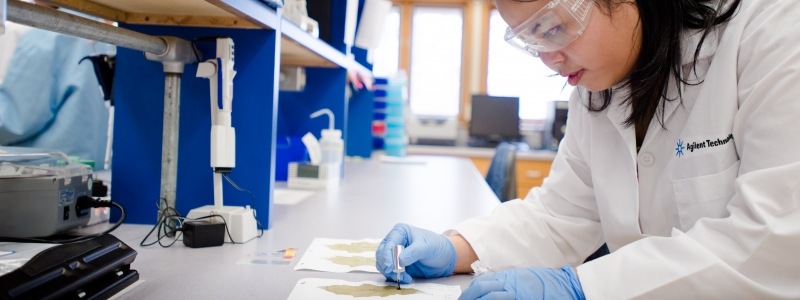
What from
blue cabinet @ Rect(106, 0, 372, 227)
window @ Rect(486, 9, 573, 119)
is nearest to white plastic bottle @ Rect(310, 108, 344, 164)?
blue cabinet @ Rect(106, 0, 372, 227)

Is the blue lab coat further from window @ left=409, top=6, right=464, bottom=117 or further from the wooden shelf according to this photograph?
window @ left=409, top=6, right=464, bottom=117

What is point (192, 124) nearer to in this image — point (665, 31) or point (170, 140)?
point (170, 140)

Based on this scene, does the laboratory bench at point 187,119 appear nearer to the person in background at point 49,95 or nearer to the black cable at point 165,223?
the black cable at point 165,223

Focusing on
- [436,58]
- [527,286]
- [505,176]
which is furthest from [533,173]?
[527,286]

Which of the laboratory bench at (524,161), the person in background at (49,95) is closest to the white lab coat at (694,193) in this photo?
the person in background at (49,95)

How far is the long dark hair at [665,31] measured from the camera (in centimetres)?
90

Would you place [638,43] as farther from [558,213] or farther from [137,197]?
[137,197]

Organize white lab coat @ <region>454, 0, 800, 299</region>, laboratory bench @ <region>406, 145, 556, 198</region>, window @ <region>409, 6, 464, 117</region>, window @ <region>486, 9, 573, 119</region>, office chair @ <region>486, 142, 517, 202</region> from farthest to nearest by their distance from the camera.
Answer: window @ <region>409, 6, 464, 117</region> < window @ <region>486, 9, 573, 119</region> < laboratory bench @ <region>406, 145, 556, 198</region> < office chair @ <region>486, 142, 517, 202</region> < white lab coat @ <region>454, 0, 800, 299</region>

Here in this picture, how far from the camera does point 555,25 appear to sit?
0.89 metres

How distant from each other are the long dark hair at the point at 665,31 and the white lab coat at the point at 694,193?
0.06 ft

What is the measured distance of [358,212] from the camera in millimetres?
1554

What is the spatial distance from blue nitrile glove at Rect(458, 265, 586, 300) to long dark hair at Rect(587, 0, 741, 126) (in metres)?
0.36

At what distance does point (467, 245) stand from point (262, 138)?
506 mm

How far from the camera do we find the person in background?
1.94 meters
